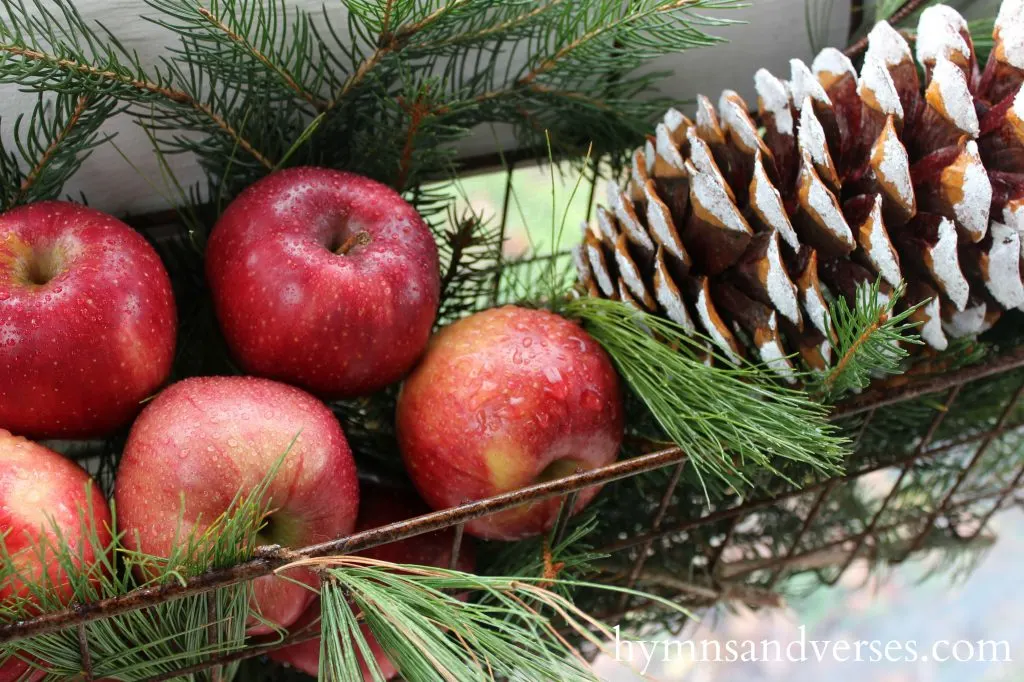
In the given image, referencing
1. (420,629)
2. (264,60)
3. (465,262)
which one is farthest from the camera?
(465,262)

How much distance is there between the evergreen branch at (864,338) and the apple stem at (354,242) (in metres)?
0.23

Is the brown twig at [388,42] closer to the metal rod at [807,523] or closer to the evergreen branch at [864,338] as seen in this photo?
the evergreen branch at [864,338]

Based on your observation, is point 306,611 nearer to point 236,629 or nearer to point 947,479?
point 236,629

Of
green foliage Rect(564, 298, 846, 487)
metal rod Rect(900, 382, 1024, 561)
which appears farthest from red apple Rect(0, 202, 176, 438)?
metal rod Rect(900, 382, 1024, 561)

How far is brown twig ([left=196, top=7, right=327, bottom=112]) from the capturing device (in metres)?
0.46

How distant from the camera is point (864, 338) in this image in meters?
0.44

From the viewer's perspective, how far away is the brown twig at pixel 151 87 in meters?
0.44

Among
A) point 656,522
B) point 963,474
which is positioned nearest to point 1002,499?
point 963,474

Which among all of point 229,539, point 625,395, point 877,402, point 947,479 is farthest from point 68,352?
point 947,479

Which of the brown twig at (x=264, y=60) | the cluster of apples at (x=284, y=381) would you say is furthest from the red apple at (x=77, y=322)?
the brown twig at (x=264, y=60)

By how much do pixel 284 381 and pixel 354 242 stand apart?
79mm

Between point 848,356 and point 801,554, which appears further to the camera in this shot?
point 801,554

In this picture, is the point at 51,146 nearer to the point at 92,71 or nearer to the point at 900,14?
the point at 92,71

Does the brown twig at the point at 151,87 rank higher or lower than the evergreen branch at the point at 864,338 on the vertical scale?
higher
